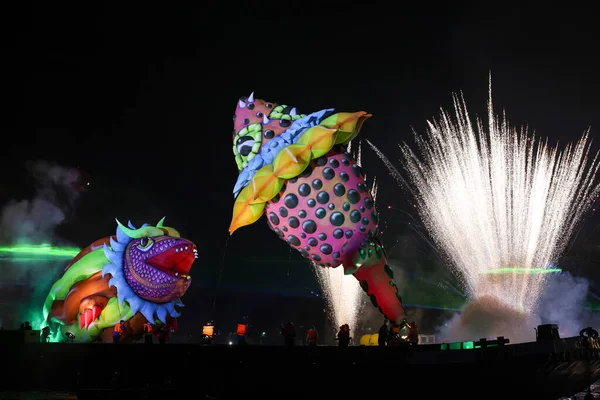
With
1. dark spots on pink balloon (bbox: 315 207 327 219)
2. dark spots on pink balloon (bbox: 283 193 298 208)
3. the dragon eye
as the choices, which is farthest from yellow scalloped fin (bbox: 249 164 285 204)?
the dragon eye

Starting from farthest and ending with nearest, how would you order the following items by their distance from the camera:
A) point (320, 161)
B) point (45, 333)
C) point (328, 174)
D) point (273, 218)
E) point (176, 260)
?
point (176, 260) < point (45, 333) < point (273, 218) < point (320, 161) < point (328, 174)

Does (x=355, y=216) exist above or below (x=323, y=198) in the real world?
below

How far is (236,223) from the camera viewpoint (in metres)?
16.0

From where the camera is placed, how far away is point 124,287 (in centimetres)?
2012

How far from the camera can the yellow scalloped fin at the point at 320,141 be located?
15258 millimetres

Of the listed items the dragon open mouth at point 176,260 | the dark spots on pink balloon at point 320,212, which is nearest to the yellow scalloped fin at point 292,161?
the dark spots on pink balloon at point 320,212

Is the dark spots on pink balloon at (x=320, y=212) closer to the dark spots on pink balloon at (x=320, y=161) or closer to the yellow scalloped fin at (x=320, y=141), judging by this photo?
the dark spots on pink balloon at (x=320, y=161)

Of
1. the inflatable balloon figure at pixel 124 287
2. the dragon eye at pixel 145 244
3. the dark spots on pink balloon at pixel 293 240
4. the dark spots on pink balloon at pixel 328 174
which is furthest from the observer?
the dragon eye at pixel 145 244

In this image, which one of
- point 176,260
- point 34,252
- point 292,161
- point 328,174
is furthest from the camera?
point 34,252

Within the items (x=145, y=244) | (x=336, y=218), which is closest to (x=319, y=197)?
(x=336, y=218)

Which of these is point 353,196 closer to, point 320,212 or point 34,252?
point 320,212

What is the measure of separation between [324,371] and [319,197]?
442cm

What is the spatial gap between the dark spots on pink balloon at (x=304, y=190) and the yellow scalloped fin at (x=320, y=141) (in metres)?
0.83

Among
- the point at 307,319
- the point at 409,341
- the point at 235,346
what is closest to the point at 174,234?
the point at 235,346
